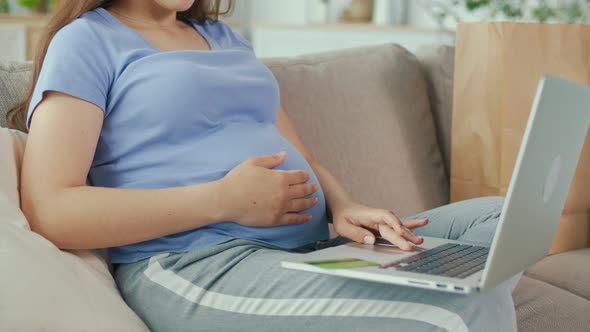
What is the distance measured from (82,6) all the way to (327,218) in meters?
0.55

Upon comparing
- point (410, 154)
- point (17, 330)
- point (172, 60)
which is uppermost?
point (172, 60)

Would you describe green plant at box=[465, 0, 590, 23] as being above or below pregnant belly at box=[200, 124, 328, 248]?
below

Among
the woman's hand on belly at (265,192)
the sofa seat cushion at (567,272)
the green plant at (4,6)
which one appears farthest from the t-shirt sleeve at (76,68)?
the green plant at (4,6)

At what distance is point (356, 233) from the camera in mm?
1234

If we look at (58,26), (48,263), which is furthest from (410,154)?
(48,263)

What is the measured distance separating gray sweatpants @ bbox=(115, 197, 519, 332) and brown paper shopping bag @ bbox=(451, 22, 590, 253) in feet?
→ 1.91

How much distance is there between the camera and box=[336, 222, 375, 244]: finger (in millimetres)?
1179

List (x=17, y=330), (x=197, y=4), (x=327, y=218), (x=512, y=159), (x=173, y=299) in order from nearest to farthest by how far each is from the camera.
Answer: (x=17, y=330) < (x=173, y=299) < (x=327, y=218) < (x=197, y=4) < (x=512, y=159)

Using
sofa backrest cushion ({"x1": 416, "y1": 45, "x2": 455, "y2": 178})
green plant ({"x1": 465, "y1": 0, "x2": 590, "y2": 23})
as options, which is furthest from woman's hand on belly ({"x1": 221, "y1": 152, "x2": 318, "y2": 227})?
green plant ({"x1": 465, "y1": 0, "x2": 590, "y2": 23})

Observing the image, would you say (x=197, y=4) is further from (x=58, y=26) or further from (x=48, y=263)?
(x=48, y=263)

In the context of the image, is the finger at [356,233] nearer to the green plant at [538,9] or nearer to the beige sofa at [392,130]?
the beige sofa at [392,130]

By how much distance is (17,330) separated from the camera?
2.82ft

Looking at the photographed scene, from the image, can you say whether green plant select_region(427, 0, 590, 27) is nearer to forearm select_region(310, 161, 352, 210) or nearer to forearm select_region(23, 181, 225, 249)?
forearm select_region(310, 161, 352, 210)

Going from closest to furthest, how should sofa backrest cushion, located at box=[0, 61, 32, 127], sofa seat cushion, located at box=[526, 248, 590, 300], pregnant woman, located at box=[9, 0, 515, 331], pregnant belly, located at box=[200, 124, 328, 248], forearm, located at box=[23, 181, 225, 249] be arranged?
pregnant woman, located at box=[9, 0, 515, 331] → forearm, located at box=[23, 181, 225, 249] → pregnant belly, located at box=[200, 124, 328, 248] → sofa backrest cushion, located at box=[0, 61, 32, 127] → sofa seat cushion, located at box=[526, 248, 590, 300]
